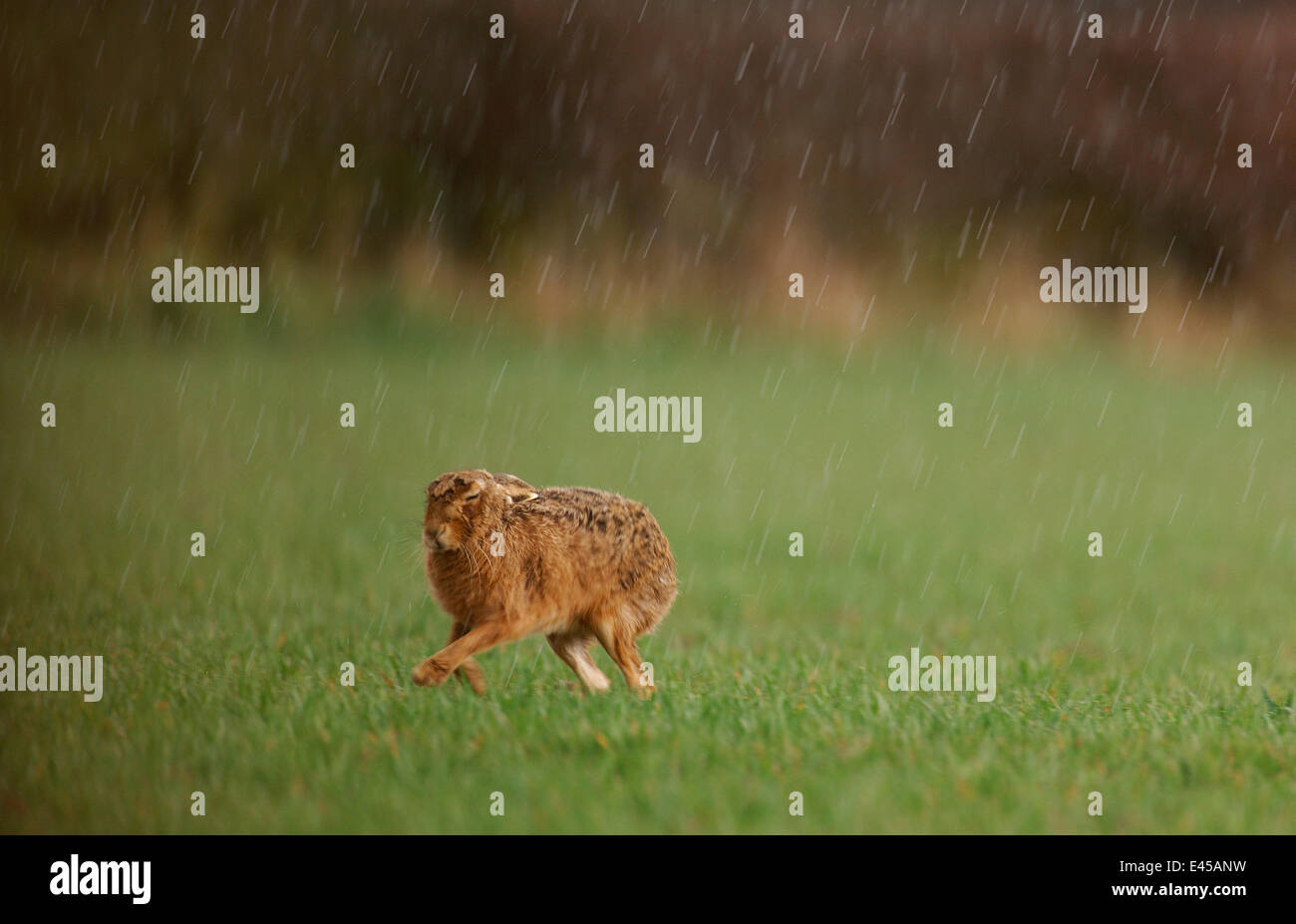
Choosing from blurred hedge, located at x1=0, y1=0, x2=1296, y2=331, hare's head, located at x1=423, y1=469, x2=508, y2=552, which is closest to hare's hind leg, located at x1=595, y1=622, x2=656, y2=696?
hare's head, located at x1=423, y1=469, x2=508, y2=552

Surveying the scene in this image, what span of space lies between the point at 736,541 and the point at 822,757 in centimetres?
780

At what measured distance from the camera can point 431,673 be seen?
6.82 m

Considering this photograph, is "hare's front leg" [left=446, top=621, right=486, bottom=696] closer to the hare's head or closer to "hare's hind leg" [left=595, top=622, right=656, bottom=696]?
the hare's head

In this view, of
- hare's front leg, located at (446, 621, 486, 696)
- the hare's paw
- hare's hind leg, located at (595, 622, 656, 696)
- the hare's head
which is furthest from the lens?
hare's hind leg, located at (595, 622, 656, 696)

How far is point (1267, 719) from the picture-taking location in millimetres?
7168

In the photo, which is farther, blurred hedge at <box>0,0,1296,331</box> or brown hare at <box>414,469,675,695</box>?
blurred hedge at <box>0,0,1296,331</box>

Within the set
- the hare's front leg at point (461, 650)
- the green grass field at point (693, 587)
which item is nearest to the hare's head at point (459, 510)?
the green grass field at point (693, 587)

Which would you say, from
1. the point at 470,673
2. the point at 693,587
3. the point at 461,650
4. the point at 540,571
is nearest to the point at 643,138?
the point at 693,587

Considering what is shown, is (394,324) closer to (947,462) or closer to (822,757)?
(947,462)

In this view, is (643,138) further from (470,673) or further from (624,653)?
(470,673)

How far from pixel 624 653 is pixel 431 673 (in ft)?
3.45

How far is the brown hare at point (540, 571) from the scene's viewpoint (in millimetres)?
6957

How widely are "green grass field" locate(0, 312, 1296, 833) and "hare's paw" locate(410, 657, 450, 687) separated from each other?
0.35ft

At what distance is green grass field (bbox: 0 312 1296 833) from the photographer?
19.7 feet
